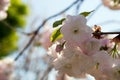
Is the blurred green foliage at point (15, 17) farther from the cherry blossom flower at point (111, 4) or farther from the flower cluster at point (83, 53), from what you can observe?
the flower cluster at point (83, 53)

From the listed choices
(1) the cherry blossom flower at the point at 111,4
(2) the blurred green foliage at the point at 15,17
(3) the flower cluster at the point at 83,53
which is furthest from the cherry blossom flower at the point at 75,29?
(2) the blurred green foliage at the point at 15,17

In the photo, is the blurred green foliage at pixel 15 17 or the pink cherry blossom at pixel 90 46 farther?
the blurred green foliage at pixel 15 17

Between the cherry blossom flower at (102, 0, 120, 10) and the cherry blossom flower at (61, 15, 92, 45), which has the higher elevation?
the cherry blossom flower at (61, 15, 92, 45)

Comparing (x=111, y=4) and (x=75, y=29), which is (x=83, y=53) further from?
(x=111, y=4)

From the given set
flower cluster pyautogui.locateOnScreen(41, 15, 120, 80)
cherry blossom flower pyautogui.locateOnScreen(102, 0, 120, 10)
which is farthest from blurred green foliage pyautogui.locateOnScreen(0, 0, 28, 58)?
flower cluster pyautogui.locateOnScreen(41, 15, 120, 80)

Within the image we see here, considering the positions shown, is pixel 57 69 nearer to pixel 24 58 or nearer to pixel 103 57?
pixel 103 57

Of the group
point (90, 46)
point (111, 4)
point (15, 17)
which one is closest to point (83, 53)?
point (90, 46)

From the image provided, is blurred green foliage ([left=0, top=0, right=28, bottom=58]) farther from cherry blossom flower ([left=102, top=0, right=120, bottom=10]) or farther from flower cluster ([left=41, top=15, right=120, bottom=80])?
flower cluster ([left=41, top=15, right=120, bottom=80])
